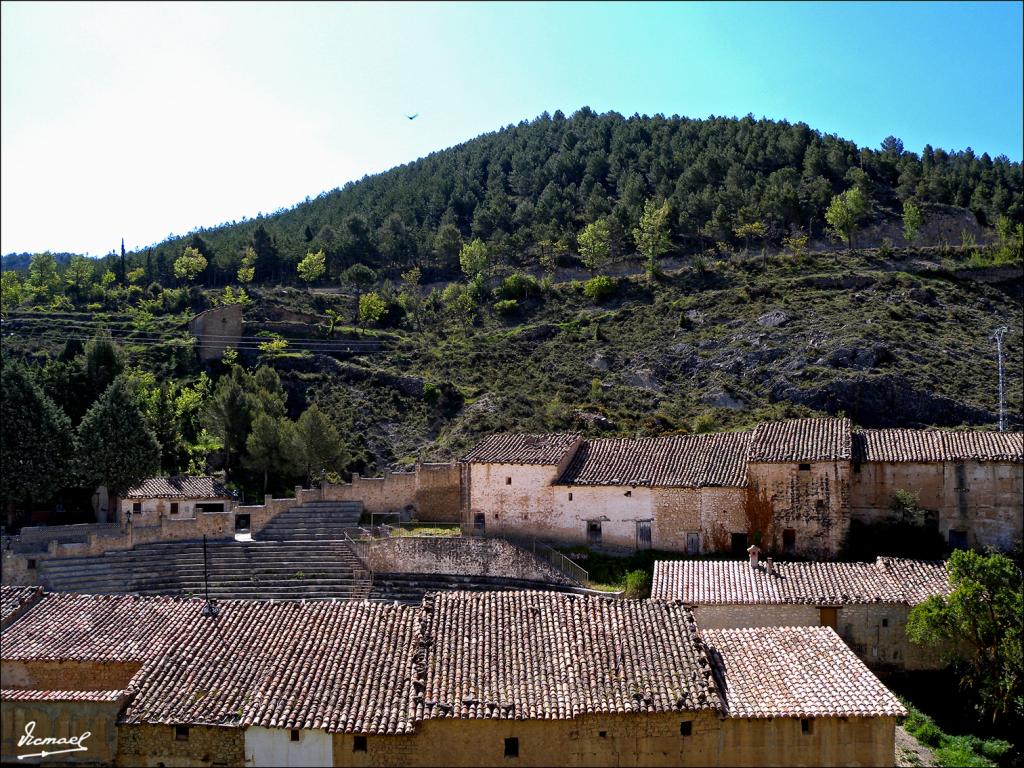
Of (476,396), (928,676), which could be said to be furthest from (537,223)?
(928,676)

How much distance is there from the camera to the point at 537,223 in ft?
257

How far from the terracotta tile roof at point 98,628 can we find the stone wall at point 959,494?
63.8ft

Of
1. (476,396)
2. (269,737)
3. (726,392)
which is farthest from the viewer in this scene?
(476,396)

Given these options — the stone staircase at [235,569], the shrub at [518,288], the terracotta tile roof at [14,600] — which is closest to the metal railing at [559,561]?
the stone staircase at [235,569]

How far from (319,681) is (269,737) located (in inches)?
48.7

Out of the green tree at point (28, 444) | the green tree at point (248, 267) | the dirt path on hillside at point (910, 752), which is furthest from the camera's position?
the green tree at point (248, 267)

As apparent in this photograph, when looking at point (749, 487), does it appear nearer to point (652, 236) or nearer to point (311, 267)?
point (652, 236)

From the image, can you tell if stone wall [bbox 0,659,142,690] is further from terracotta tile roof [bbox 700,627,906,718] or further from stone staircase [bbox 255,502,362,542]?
stone staircase [bbox 255,502,362,542]

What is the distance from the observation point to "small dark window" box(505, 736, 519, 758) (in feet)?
51.6

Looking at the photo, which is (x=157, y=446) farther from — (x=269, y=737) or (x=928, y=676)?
(x=928, y=676)

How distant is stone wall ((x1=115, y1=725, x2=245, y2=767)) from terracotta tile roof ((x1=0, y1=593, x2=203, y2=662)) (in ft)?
5.95

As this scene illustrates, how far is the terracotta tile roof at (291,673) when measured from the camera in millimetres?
15680

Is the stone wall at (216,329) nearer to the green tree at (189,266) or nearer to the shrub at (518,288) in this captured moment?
the green tree at (189,266)

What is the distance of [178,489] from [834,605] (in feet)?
76.4
